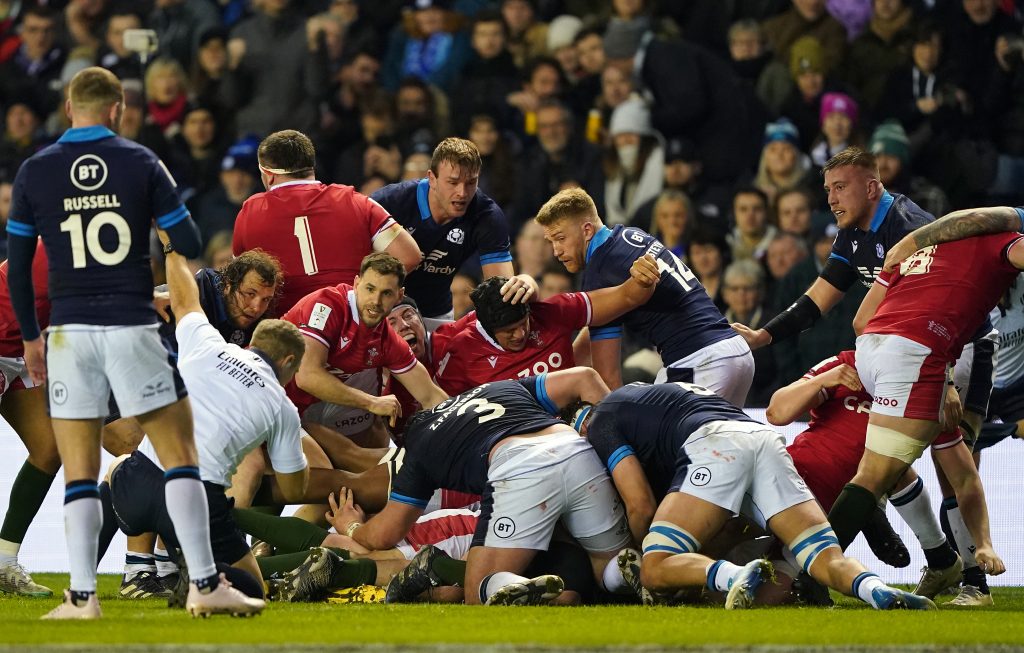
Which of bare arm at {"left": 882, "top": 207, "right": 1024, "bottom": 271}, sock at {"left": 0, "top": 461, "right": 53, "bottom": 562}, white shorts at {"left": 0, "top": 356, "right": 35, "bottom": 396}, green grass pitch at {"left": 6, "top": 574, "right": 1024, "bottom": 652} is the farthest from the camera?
white shorts at {"left": 0, "top": 356, "right": 35, "bottom": 396}

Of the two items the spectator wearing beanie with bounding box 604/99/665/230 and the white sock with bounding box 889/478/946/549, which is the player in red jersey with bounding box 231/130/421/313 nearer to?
the white sock with bounding box 889/478/946/549

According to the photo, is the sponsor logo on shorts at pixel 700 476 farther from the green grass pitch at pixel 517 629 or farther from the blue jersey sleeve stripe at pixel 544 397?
the blue jersey sleeve stripe at pixel 544 397

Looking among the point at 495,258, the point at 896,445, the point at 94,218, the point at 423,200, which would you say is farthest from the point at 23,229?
the point at 495,258

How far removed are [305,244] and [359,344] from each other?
79 cm

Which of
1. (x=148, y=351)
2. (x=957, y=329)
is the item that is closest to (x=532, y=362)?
(x=957, y=329)

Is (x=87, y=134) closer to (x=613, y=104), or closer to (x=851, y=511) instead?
(x=851, y=511)

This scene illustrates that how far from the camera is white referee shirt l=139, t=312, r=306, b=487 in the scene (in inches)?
254

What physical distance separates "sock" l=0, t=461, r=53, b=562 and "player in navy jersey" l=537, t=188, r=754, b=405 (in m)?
2.90

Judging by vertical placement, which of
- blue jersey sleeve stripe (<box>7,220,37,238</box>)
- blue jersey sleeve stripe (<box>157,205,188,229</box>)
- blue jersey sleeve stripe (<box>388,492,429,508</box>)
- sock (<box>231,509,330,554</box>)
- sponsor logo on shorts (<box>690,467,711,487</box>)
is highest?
blue jersey sleeve stripe (<box>157,205,188,229</box>)

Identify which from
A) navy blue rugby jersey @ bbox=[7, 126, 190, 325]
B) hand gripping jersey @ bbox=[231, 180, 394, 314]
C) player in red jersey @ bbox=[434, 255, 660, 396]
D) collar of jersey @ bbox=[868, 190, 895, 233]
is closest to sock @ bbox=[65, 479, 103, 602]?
navy blue rugby jersey @ bbox=[7, 126, 190, 325]

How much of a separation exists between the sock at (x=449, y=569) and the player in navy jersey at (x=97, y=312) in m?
1.46

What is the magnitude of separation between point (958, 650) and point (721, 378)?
3.32 meters

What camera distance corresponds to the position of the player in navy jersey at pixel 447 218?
29.3 feet

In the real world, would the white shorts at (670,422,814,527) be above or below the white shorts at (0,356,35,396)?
below
